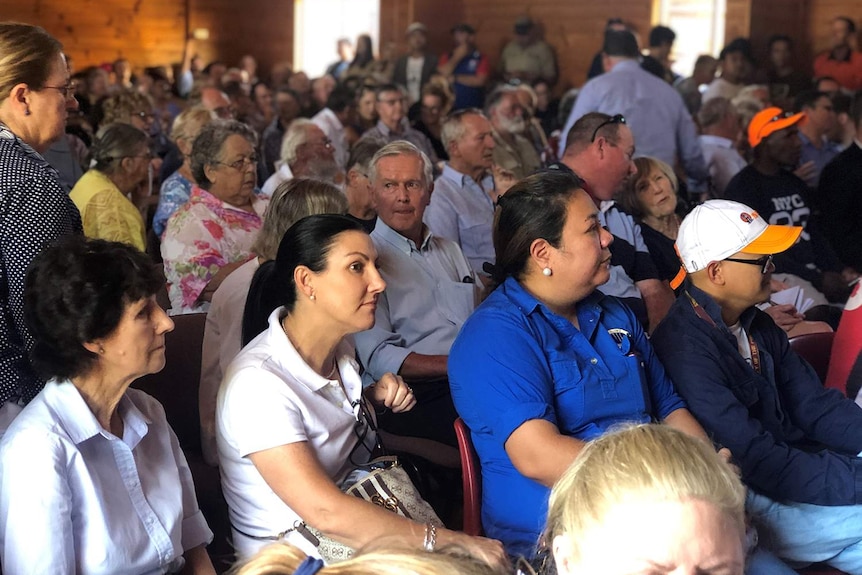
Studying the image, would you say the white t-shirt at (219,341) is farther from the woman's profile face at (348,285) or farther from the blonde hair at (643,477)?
the blonde hair at (643,477)

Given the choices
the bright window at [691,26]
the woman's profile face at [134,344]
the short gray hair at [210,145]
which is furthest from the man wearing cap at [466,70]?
the woman's profile face at [134,344]

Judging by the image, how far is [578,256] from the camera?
242cm

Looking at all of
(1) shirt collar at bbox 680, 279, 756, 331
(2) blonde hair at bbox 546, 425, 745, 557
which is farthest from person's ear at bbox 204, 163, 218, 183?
(2) blonde hair at bbox 546, 425, 745, 557

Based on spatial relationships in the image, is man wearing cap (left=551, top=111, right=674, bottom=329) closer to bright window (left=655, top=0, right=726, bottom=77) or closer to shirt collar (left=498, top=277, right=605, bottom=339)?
shirt collar (left=498, top=277, right=605, bottom=339)

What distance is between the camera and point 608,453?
55.8 inches

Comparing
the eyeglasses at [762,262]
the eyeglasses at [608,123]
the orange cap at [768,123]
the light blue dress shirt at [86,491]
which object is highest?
the eyeglasses at [608,123]

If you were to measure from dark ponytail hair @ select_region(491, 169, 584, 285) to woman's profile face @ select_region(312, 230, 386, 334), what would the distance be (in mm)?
340

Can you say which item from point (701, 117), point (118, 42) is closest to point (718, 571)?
point (701, 117)

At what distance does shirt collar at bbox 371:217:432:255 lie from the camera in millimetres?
3436

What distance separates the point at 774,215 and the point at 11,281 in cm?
370

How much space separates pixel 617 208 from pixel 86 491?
2501mm

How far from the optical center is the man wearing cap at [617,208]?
363 centimetres

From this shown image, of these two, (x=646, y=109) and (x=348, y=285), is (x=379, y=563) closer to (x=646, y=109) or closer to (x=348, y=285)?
(x=348, y=285)

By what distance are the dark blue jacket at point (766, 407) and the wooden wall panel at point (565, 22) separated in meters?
9.80
